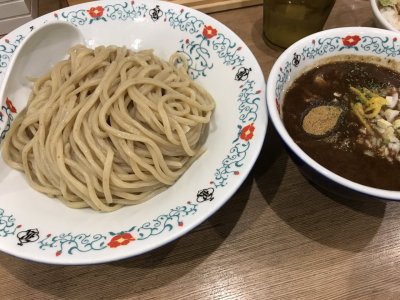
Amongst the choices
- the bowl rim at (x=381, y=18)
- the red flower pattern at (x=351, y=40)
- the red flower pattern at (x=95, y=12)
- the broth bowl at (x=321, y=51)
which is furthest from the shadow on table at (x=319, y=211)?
the red flower pattern at (x=95, y=12)

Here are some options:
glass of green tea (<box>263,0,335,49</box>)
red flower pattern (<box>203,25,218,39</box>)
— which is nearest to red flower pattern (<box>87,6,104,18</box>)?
red flower pattern (<box>203,25,218,39</box>)

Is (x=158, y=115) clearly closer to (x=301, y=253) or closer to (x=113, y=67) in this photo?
(x=113, y=67)

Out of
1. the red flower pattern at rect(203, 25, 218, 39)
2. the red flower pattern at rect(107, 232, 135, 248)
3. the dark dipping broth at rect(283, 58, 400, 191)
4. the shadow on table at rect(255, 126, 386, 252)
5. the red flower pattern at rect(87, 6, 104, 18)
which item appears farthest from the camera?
the red flower pattern at rect(87, 6, 104, 18)

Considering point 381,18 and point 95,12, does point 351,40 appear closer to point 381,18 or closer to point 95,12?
point 381,18

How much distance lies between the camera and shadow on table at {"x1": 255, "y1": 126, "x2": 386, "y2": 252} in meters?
1.16

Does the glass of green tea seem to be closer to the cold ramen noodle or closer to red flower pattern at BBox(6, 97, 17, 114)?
the cold ramen noodle

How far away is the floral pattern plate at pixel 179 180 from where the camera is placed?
93cm

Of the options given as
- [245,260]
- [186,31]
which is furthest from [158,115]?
[245,260]

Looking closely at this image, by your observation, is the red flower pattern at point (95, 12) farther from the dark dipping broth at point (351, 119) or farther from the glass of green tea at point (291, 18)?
the dark dipping broth at point (351, 119)

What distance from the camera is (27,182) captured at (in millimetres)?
1164

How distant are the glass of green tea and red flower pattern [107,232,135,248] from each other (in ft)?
3.85

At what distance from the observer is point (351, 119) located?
115cm

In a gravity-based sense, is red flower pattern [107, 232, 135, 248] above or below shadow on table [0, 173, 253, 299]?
above

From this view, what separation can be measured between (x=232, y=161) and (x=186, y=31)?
636 millimetres
